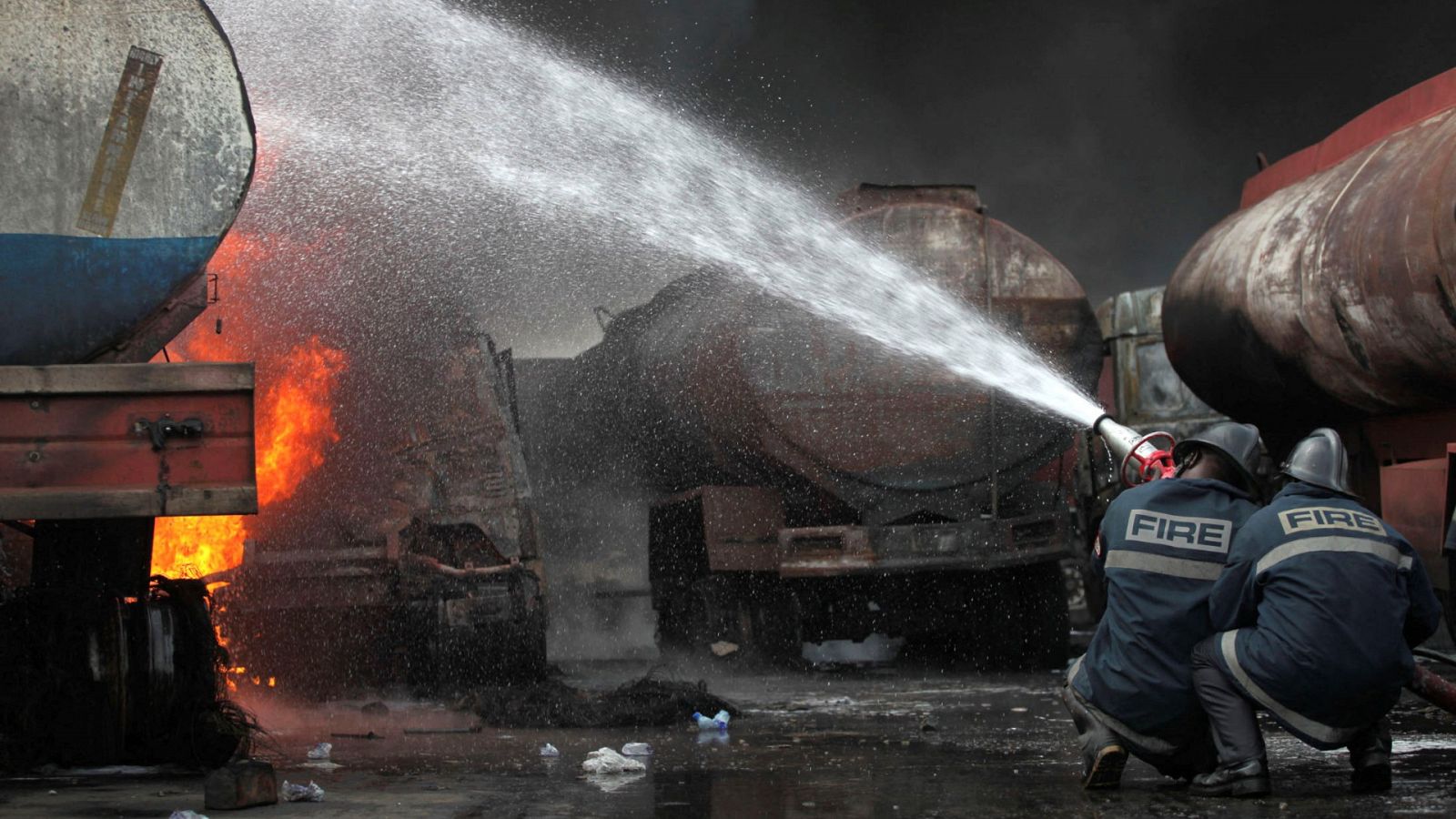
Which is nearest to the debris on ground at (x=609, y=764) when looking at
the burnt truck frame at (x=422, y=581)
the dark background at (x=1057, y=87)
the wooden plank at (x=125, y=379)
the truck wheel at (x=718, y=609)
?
the wooden plank at (x=125, y=379)

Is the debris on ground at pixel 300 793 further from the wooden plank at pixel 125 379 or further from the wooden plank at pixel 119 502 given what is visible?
the wooden plank at pixel 125 379

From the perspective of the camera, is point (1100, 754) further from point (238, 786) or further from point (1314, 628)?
point (238, 786)

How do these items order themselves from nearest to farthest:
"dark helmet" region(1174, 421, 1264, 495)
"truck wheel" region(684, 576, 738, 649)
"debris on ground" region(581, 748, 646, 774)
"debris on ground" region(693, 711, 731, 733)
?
1. "dark helmet" region(1174, 421, 1264, 495)
2. "debris on ground" region(581, 748, 646, 774)
3. "debris on ground" region(693, 711, 731, 733)
4. "truck wheel" region(684, 576, 738, 649)

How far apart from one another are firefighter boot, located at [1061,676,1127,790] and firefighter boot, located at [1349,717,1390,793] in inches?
27.0

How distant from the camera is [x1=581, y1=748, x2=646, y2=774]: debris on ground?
5762 mm

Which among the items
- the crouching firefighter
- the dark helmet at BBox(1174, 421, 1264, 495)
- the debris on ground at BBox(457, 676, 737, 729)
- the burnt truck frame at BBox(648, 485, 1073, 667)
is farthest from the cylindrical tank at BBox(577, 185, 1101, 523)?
the crouching firefighter

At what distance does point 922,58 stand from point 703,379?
30.2ft

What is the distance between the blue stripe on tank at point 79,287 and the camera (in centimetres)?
488

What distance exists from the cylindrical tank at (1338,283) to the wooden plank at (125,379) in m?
5.25

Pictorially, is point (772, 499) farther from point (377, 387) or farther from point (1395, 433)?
point (1395, 433)

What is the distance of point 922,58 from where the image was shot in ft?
61.5

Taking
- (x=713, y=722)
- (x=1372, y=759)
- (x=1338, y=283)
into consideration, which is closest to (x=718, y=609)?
(x=713, y=722)

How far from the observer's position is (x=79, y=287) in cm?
498

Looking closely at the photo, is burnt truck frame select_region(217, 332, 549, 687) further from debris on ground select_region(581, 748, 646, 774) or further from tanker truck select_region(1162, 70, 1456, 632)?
tanker truck select_region(1162, 70, 1456, 632)
